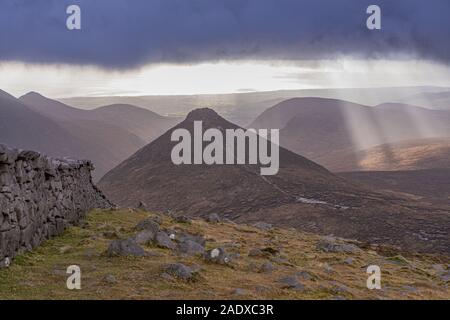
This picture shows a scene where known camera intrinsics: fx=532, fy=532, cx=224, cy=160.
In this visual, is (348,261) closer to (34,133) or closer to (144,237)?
(144,237)

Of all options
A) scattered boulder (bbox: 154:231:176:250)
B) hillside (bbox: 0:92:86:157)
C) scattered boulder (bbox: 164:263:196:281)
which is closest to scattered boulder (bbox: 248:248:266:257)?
scattered boulder (bbox: 154:231:176:250)

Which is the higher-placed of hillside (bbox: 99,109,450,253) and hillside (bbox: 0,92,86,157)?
hillside (bbox: 0,92,86,157)

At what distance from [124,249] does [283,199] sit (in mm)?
31190

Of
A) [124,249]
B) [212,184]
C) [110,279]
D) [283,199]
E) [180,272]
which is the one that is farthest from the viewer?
[212,184]

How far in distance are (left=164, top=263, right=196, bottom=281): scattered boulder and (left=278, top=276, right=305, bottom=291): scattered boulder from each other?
1.97 meters

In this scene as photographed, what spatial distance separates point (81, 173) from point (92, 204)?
2.75 metres

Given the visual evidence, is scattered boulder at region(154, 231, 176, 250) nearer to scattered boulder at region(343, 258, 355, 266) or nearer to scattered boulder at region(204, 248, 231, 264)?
scattered boulder at region(204, 248, 231, 264)

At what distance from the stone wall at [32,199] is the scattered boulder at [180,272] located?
341cm

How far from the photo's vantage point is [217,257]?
13.4 m

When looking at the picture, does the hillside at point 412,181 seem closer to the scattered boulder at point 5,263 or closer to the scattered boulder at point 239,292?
the scattered boulder at point 239,292

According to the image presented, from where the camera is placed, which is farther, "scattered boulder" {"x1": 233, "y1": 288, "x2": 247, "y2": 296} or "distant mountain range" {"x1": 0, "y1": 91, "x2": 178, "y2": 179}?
"distant mountain range" {"x1": 0, "y1": 91, "x2": 178, "y2": 179}

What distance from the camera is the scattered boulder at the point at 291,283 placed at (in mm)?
11312

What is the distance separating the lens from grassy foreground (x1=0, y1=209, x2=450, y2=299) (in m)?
10.2

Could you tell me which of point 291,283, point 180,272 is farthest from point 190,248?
point 291,283
